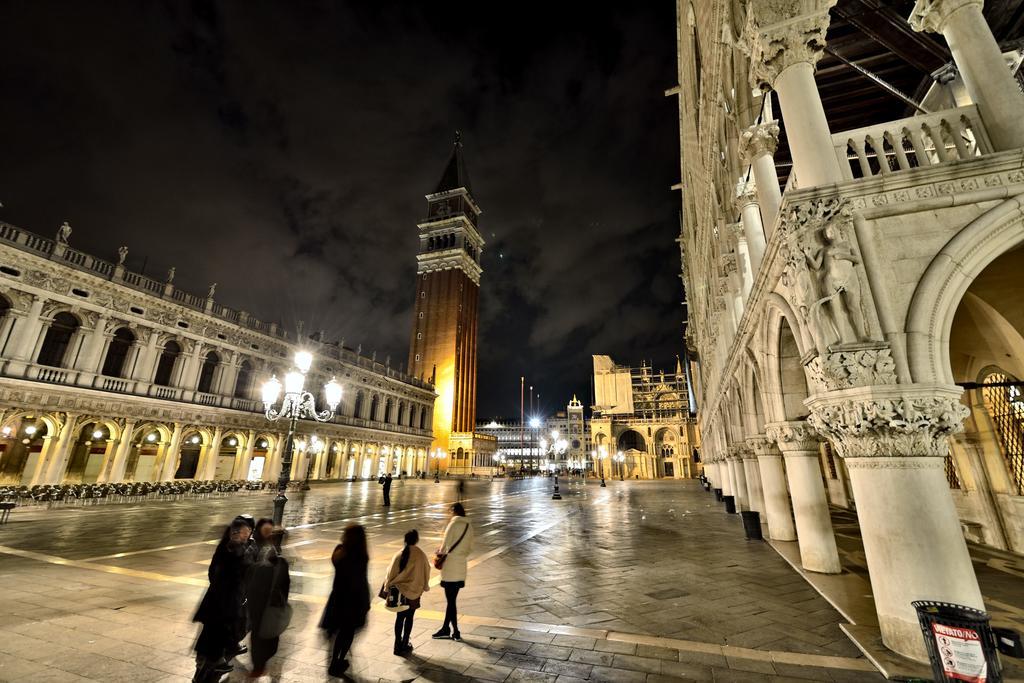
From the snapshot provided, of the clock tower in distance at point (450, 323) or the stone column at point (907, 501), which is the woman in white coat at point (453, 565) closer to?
the stone column at point (907, 501)

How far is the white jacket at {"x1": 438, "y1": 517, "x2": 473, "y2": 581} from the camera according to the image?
470cm

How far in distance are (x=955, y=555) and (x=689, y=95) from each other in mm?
17720

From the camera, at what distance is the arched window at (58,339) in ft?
68.6

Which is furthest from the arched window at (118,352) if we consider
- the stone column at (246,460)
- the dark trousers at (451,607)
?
the dark trousers at (451,607)

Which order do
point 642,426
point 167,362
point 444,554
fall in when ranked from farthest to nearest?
point 642,426 → point 167,362 → point 444,554

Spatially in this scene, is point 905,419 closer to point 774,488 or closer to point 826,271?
point 826,271

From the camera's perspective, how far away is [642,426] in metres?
61.6

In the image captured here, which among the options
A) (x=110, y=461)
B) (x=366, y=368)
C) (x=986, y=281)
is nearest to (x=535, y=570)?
(x=986, y=281)

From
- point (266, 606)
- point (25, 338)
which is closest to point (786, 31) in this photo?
point (266, 606)

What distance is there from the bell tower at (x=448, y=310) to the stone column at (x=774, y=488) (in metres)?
47.7

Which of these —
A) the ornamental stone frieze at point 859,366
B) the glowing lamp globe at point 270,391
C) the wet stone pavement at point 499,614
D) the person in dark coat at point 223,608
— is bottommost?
the wet stone pavement at point 499,614

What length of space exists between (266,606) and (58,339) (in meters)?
27.7

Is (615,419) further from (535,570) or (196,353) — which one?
(535,570)

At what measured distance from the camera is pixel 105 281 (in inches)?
888
